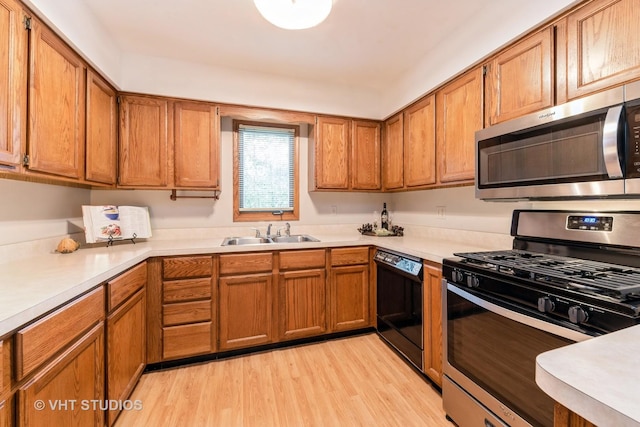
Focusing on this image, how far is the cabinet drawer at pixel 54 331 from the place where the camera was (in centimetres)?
88

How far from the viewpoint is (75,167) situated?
175 centimetres

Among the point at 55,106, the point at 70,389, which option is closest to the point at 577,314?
the point at 70,389

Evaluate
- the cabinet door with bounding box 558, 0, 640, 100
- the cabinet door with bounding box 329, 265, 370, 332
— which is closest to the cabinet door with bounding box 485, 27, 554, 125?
the cabinet door with bounding box 558, 0, 640, 100

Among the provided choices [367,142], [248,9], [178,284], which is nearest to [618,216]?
[367,142]

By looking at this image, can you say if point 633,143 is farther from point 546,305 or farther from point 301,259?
point 301,259

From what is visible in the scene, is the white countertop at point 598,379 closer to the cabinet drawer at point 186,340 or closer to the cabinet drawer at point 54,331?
the cabinet drawer at point 54,331

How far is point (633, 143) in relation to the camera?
3.68ft

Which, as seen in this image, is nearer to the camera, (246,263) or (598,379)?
(598,379)

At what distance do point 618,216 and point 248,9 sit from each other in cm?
237

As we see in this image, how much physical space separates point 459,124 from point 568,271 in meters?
1.26

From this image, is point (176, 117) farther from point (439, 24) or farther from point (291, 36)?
point (439, 24)

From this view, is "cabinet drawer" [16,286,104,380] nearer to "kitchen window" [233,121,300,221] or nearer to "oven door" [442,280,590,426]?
"kitchen window" [233,121,300,221]

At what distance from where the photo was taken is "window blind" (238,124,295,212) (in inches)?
116

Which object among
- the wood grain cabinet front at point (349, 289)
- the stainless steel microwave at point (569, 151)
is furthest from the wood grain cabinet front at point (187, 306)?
the stainless steel microwave at point (569, 151)
